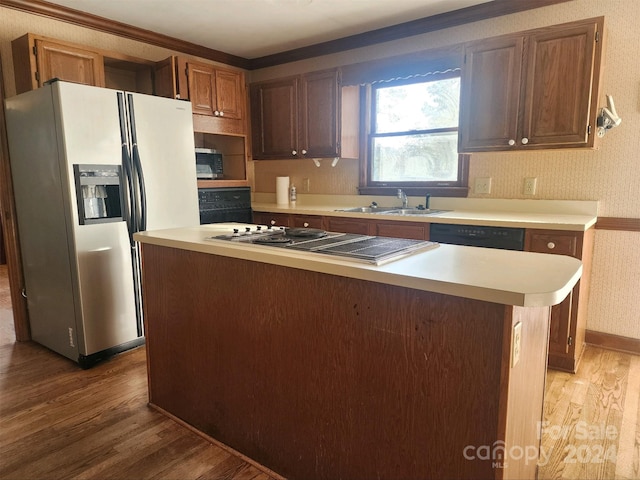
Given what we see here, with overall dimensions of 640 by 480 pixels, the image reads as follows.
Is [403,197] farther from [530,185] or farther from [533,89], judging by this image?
[533,89]

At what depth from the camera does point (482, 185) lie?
324 centimetres

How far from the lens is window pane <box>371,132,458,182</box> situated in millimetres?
3418

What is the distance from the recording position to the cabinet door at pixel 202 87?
140 inches

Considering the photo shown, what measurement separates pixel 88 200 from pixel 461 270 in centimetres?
232

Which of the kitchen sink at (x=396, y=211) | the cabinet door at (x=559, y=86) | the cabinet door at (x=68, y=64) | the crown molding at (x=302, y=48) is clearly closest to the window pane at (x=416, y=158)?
the kitchen sink at (x=396, y=211)

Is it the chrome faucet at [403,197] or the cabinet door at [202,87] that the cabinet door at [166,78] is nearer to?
the cabinet door at [202,87]

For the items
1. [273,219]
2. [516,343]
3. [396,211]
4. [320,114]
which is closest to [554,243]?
[396,211]

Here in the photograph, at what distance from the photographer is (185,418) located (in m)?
2.04

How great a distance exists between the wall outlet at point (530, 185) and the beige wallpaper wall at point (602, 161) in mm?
31

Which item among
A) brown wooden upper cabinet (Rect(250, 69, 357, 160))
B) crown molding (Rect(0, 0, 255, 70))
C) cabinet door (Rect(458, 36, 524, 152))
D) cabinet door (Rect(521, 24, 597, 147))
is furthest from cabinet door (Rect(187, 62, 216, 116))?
cabinet door (Rect(521, 24, 597, 147))

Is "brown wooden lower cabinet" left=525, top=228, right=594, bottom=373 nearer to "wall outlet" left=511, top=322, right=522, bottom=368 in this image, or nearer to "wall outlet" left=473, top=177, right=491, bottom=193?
"wall outlet" left=473, top=177, right=491, bottom=193

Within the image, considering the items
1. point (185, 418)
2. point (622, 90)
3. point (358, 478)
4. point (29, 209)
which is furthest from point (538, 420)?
point (29, 209)

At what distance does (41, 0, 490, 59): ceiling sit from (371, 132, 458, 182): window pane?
37.0 inches

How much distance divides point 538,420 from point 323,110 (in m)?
2.95
